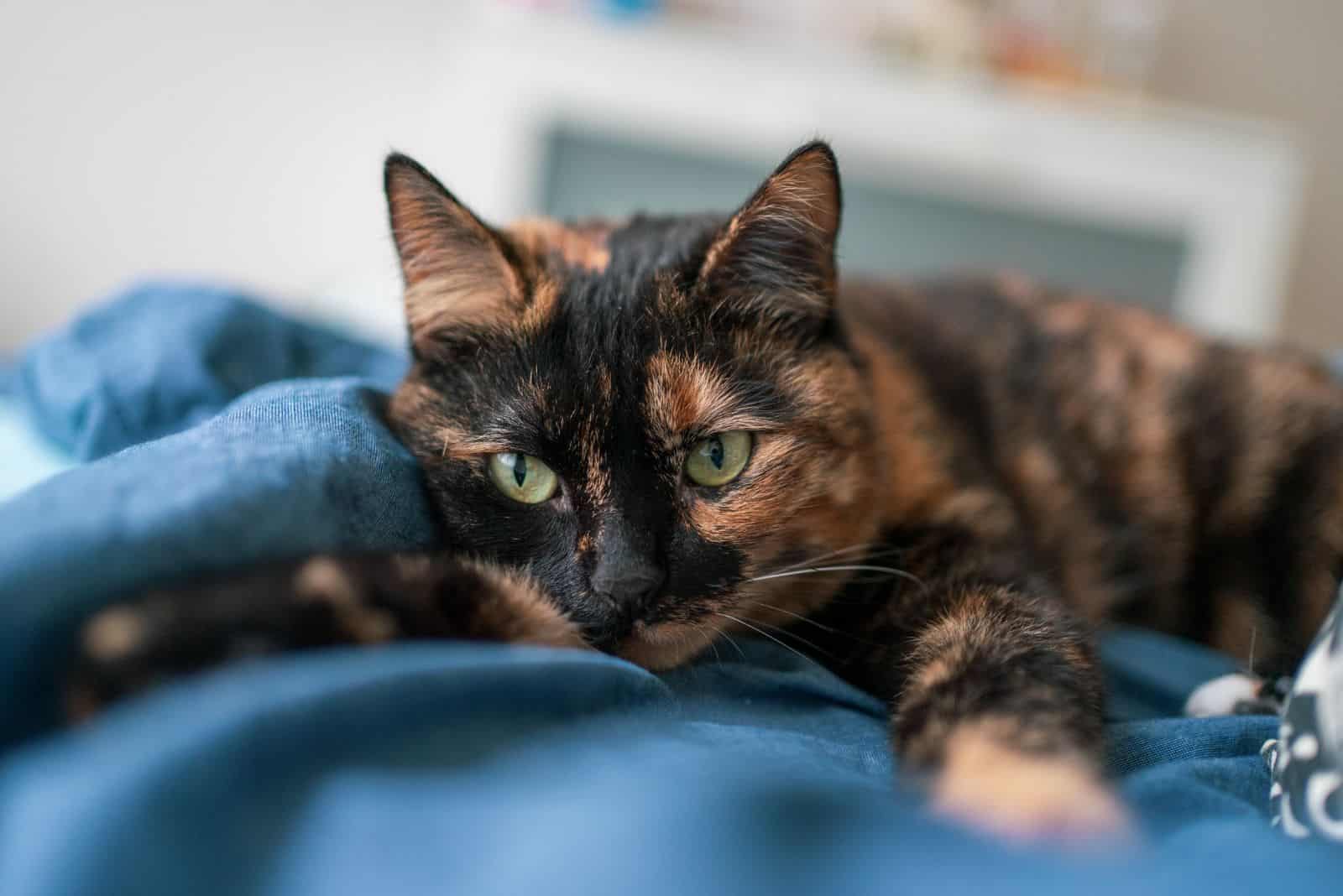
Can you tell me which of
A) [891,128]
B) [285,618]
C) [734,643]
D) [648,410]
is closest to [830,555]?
[734,643]

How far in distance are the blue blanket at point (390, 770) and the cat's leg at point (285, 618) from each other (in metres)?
0.02

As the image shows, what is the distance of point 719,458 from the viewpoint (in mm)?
1002

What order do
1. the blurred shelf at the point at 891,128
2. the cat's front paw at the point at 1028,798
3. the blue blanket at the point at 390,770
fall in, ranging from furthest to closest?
the blurred shelf at the point at 891,128 → the cat's front paw at the point at 1028,798 → the blue blanket at the point at 390,770

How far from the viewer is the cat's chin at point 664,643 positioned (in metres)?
0.90

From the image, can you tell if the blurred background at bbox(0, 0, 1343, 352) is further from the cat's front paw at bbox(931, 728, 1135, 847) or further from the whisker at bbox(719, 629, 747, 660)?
the cat's front paw at bbox(931, 728, 1135, 847)

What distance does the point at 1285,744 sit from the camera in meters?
0.75

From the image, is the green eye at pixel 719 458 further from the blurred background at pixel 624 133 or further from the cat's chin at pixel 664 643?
the blurred background at pixel 624 133

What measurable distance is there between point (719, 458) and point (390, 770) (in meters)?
0.54

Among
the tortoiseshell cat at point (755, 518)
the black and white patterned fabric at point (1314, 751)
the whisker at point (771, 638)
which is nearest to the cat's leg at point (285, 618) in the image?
the tortoiseshell cat at point (755, 518)

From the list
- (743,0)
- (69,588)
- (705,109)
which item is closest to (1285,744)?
(69,588)

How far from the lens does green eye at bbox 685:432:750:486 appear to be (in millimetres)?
986

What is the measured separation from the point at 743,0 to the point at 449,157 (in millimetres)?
1249

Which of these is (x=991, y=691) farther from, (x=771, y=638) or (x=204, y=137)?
(x=204, y=137)

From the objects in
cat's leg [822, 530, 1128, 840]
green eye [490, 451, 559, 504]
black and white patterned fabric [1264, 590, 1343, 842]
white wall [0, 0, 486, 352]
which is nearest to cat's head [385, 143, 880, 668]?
green eye [490, 451, 559, 504]
